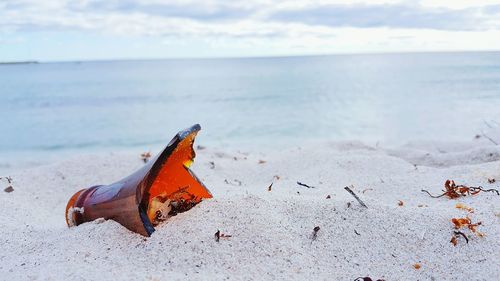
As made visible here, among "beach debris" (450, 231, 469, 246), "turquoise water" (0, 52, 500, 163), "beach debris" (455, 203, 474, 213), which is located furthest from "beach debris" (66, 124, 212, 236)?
"turquoise water" (0, 52, 500, 163)

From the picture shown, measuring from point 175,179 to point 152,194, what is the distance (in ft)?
0.53

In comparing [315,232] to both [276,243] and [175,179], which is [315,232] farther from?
[175,179]

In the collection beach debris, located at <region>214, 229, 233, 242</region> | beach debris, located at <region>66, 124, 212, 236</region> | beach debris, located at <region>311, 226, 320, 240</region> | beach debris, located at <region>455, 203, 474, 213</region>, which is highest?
beach debris, located at <region>66, 124, 212, 236</region>

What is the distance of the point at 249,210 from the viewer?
2.41 meters

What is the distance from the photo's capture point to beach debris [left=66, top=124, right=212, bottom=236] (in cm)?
213

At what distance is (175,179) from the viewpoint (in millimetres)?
2312

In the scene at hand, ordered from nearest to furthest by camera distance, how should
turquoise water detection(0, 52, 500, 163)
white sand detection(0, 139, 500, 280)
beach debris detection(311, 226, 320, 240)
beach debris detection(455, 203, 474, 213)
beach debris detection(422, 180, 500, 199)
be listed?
white sand detection(0, 139, 500, 280) → beach debris detection(311, 226, 320, 240) → beach debris detection(455, 203, 474, 213) → beach debris detection(422, 180, 500, 199) → turquoise water detection(0, 52, 500, 163)

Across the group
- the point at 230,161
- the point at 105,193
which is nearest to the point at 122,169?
the point at 230,161

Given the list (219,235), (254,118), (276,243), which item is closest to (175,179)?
(219,235)

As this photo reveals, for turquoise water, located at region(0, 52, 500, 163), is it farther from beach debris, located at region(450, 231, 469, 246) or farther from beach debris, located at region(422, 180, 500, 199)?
beach debris, located at region(450, 231, 469, 246)

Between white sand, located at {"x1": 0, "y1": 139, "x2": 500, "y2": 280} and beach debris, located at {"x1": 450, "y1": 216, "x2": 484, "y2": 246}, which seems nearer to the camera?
white sand, located at {"x1": 0, "y1": 139, "x2": 500, "y2": 280}

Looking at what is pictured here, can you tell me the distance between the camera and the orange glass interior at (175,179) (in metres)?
2.21

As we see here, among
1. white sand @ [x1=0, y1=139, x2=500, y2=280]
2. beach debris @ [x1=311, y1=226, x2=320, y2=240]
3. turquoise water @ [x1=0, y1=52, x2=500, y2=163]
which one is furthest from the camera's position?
turquoise water @ [x1=0, y1=52, x2=500, y2=163]

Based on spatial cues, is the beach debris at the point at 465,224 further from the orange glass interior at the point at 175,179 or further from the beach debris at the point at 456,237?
the orange glass interior at the point at 175,179
